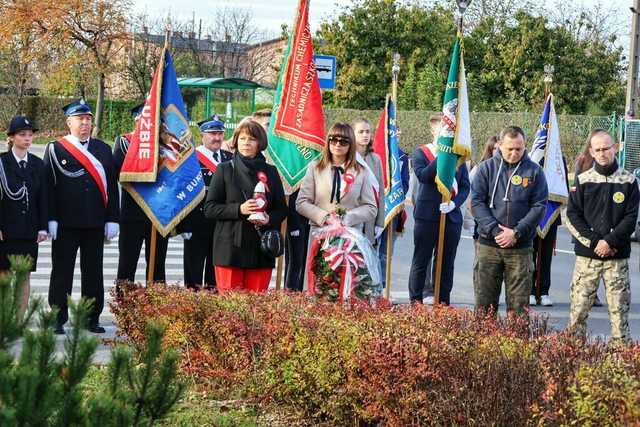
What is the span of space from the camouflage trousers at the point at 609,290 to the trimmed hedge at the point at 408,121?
21.3 meters

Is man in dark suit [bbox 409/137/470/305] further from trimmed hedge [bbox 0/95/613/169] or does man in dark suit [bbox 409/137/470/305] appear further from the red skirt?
trimmed hedge [bbox 0/95/613/169]

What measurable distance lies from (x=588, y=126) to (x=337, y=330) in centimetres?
2601

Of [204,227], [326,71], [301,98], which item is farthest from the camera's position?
[326,71]

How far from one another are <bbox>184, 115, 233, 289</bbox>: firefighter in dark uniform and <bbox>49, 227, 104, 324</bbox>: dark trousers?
3.01ft

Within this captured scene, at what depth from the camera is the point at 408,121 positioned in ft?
120

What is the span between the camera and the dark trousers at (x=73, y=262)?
9.55m

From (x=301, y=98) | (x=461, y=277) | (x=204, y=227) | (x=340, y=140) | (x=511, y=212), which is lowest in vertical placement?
(x=461, y=277)

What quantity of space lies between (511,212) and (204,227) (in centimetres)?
309

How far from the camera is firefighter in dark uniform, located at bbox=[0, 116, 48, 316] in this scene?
9117 millimetres

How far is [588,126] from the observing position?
100 feet

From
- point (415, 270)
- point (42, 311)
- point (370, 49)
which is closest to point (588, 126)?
point (370, 49)

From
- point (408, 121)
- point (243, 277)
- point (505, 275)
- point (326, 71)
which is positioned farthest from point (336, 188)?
point (408, 121)

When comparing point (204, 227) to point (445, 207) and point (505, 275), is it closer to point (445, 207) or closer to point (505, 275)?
point (445, 207)

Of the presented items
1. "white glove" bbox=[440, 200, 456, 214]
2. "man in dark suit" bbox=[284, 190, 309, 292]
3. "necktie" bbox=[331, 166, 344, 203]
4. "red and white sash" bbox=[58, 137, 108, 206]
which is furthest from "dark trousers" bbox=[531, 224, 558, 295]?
"red and white sash" bbox=[58, 137, 108, 206]
